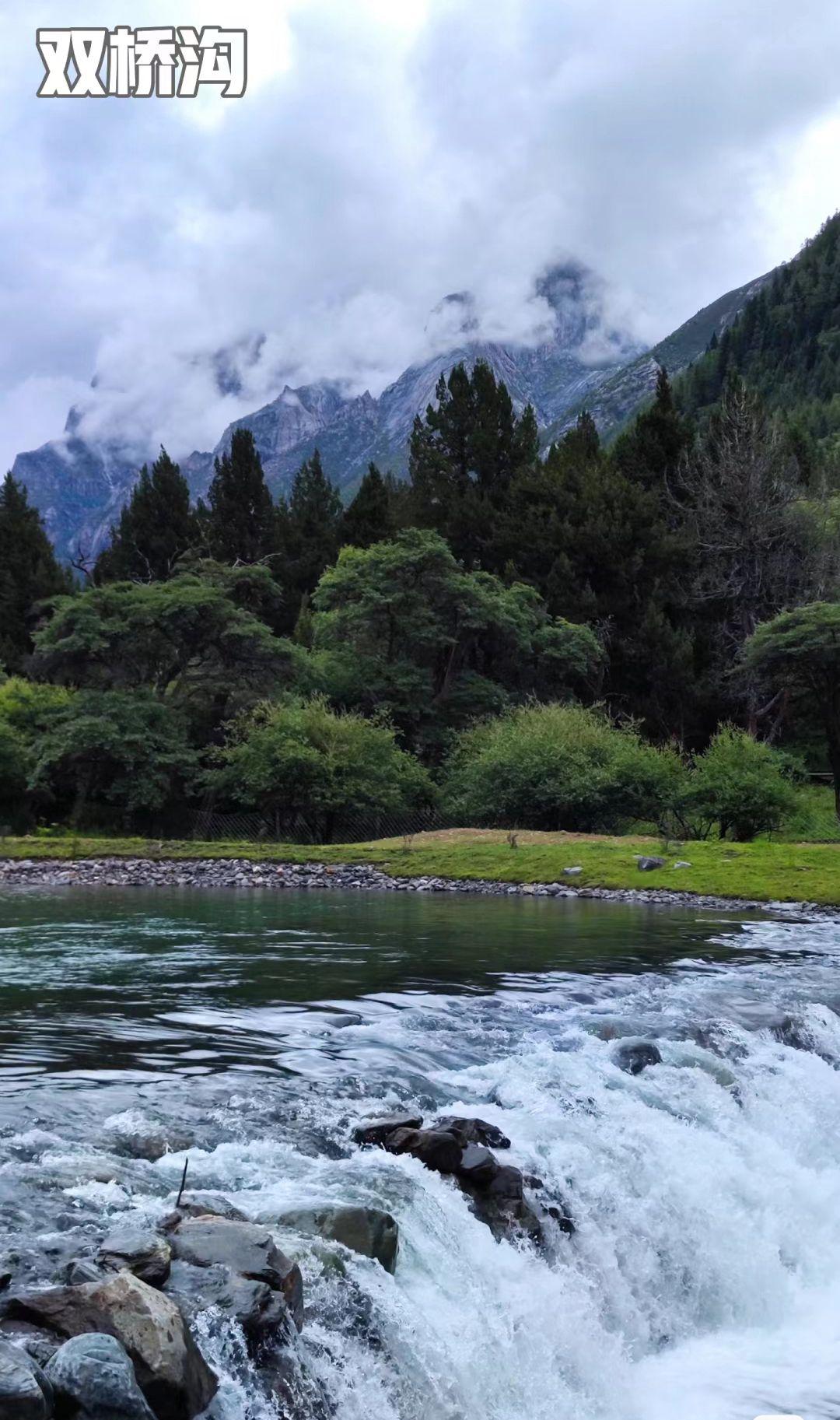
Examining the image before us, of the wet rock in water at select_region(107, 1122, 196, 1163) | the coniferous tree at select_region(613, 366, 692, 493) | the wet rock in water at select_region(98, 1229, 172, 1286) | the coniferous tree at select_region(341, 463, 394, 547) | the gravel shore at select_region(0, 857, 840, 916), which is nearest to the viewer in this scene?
the wet rock in water at select_region(98, 1229, 172, 1286)

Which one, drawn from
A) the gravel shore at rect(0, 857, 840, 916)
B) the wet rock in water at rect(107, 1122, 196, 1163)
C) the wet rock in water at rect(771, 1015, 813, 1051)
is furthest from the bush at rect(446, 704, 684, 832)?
the wet rock in water at rect(107, 1122, 196, 1163)

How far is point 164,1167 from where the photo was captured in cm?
678

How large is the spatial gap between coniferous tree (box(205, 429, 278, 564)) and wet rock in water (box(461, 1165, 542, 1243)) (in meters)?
70.9

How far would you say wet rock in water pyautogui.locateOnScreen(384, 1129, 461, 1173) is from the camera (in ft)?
23.8

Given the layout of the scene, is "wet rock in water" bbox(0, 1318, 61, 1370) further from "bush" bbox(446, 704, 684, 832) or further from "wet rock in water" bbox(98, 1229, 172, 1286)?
"bush" bbox(446, 704, 684, 832)

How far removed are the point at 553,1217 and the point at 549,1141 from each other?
800mm

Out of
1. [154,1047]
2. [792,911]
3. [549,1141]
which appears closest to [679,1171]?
[549,1141]

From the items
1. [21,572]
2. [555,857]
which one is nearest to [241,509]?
[21,572]

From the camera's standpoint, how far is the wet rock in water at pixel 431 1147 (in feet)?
23.8

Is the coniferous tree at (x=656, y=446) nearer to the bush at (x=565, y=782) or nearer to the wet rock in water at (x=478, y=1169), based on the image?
the bush at (x=565, y=782)

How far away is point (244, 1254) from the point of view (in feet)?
17.9

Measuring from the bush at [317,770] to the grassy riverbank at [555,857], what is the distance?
346 cm

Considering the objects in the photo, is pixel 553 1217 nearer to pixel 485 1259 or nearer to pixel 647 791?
pixel 485 1259

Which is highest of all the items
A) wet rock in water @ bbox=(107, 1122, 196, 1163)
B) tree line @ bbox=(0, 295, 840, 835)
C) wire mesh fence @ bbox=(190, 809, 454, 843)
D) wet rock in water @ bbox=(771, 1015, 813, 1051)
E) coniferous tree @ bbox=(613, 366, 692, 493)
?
coniferous tree @ bbox=(613, 366, 692, 493)
